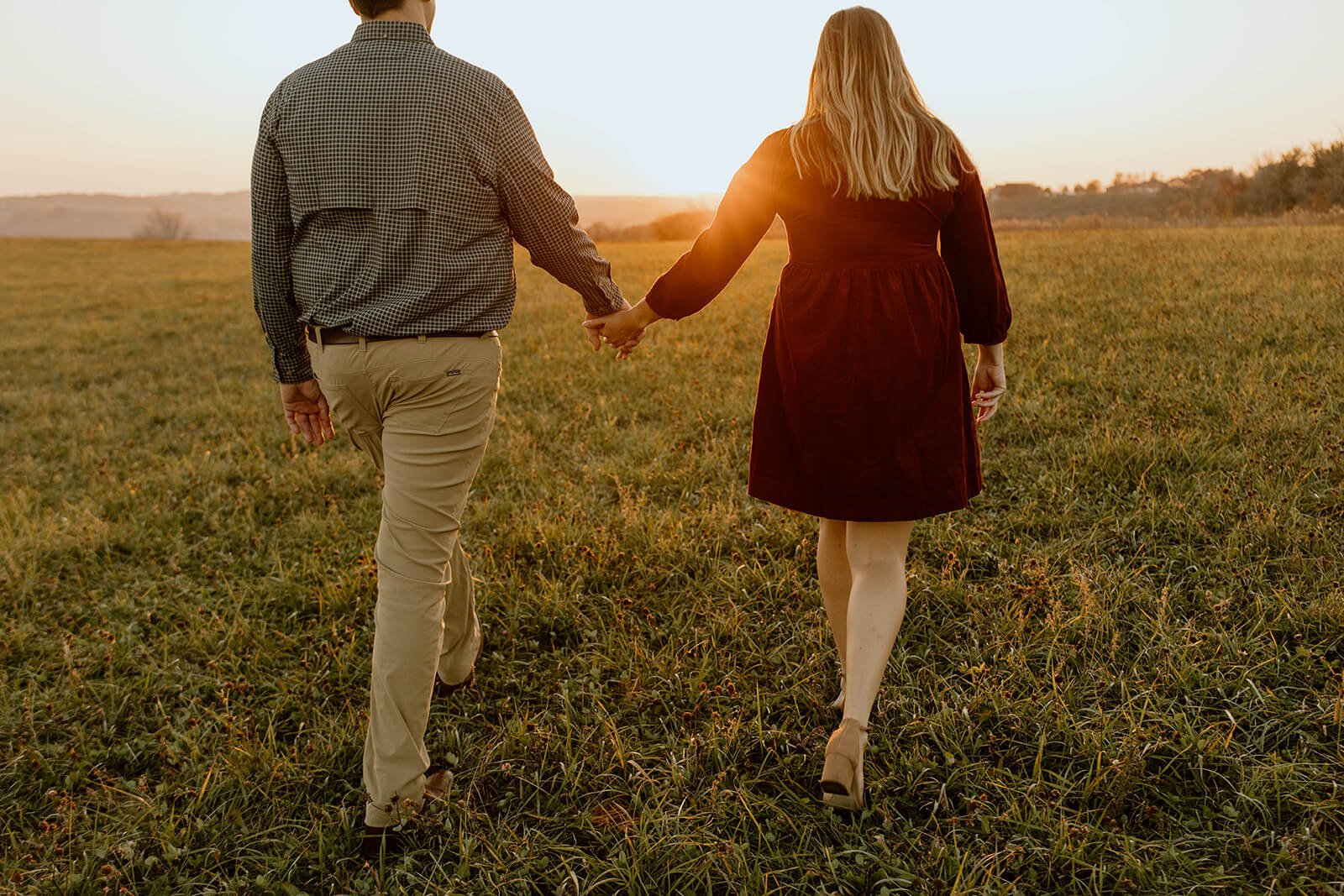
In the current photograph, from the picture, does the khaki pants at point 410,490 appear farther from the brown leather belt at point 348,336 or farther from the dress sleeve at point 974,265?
the dress sleeve at point 974,265

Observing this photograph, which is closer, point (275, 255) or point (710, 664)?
point (275, 255)

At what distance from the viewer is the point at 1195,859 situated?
2.19 m

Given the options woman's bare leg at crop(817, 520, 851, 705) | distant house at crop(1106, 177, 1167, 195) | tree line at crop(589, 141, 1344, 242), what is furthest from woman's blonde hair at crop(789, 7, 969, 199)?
distant house at crop(1106, 177, 1167, 195)

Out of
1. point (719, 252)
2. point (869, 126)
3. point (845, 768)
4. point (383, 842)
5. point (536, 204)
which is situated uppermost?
point (869, 126)

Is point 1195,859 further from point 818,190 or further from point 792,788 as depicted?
point 818,190

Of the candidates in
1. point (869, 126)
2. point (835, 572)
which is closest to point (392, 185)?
point (869, 126)

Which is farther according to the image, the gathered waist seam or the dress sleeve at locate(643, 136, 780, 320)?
the dress sleeve at locate(643, 136, 780, 320)

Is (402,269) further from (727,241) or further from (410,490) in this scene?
(727,241)

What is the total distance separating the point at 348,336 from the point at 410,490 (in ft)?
1.61

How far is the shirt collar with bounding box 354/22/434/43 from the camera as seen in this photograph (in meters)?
2.32

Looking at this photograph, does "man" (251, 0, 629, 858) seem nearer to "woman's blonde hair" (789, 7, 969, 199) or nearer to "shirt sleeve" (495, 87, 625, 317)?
"shirt sleeve" (495, 87, 625, 317)

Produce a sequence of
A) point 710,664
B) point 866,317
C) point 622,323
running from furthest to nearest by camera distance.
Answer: point 710,664 < point 622,323 < point 866,317

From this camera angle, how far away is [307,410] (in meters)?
2.76

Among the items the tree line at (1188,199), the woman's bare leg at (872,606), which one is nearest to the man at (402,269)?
the woman's bare leg at (872,606)
